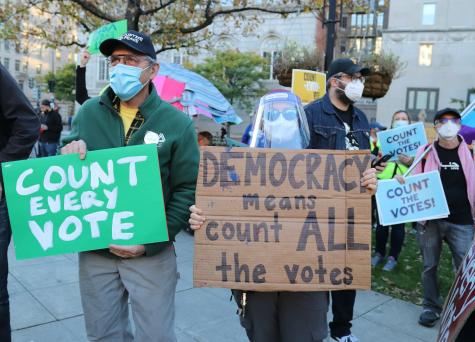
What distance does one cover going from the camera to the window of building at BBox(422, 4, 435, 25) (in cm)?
3822

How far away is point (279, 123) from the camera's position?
2543mm

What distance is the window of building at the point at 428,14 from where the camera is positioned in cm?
3822

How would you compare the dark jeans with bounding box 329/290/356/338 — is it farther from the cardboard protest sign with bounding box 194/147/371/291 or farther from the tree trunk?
the tree trunk

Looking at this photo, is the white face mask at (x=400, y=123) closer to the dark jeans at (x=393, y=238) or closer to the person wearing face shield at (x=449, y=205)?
the dark jeans at (x=393, y=238)

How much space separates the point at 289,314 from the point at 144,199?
1.02 metres

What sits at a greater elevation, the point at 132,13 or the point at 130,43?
the point at 132,13

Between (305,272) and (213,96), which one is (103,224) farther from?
(213,96)

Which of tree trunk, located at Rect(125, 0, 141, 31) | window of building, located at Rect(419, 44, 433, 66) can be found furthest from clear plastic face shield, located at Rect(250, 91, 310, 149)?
window of building, located at Rect(419, 44, 433, 66)

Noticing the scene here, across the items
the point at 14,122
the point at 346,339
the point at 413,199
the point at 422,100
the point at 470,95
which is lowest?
the point at 346,339

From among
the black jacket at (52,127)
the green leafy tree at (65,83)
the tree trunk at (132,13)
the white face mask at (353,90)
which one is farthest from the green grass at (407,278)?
the green leafy tree at (65,83)

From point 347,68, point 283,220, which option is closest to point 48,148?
point 347,68

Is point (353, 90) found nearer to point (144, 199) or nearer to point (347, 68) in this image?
point (347, 68)

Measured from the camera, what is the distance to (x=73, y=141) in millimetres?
2512

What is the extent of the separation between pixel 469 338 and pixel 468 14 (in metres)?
42.0
